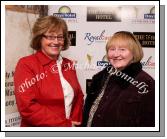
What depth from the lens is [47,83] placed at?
1.52 meters

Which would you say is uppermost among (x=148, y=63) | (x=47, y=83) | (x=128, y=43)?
(x=128, y=43)

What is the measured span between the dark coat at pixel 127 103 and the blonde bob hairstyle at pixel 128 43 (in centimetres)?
6

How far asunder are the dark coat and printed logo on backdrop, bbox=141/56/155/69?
3 cm

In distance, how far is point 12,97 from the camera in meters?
1.54

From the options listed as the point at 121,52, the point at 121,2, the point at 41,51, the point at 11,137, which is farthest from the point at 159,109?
the point at 11,137

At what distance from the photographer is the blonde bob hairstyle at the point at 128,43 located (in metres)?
1.49

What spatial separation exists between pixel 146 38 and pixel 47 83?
0.63 metres

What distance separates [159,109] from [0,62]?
0.96 meters

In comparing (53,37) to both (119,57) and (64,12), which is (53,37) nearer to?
(64,12)

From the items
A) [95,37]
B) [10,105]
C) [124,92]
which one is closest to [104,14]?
[95,37]

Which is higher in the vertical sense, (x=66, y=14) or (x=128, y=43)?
(x=66, y=14)

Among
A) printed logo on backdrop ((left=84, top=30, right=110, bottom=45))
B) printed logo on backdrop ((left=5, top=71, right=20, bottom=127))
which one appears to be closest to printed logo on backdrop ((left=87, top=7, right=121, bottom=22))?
printed logo on backdrop ((left=84, top=30, right=110, bottom=45))

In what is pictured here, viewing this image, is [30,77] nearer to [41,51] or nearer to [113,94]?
[41,51]

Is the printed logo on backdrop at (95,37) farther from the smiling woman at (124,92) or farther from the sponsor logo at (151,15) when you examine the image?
the sponsor logo at (151,15)
